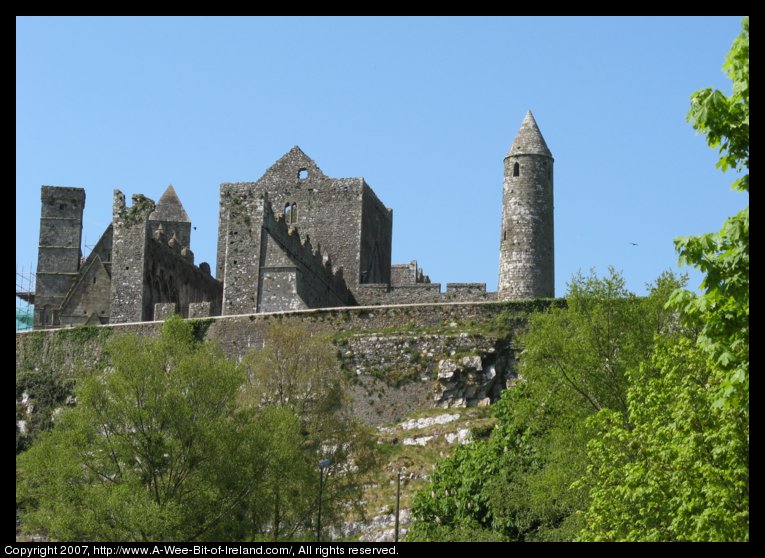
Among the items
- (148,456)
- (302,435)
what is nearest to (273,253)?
(302,435)

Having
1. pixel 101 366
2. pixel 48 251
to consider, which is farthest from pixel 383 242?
pixel 101 366

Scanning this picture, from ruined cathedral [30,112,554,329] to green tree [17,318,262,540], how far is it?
18059 millimetres

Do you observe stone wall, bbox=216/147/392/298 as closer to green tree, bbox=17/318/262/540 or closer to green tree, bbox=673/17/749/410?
green tree, bbox=17/318/262/540

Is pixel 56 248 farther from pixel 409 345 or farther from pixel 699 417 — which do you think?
pixel 699 417

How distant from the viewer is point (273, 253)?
6362 cm

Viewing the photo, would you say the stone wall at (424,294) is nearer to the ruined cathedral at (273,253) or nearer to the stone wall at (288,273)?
the ruined cathedral at (273,253)

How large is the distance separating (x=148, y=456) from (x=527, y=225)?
2479 centimetres

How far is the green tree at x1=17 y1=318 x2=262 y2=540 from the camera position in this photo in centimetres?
3972

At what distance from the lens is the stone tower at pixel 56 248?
71062mm

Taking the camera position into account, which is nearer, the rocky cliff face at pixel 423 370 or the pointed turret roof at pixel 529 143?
the rocky cliff face at pixel 423 370

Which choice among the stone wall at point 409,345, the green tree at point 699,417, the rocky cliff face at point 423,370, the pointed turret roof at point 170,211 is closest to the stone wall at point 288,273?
the stone wall at point 409,345

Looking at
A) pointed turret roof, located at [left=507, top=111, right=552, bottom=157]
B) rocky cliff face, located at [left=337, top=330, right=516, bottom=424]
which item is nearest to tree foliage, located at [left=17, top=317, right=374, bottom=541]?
rocky cliff face, located at [left=337, top=330, right=516, bottom=424]
